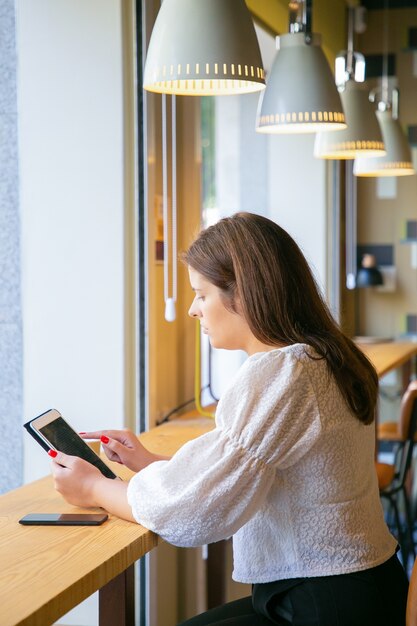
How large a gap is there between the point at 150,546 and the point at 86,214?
117 cm

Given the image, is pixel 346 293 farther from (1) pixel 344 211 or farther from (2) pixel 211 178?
(2) pixel 211 178

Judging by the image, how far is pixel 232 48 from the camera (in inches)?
73.8

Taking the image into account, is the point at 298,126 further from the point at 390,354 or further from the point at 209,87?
the point at 390,354

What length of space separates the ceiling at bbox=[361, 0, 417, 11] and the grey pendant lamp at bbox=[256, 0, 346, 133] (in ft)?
10.6

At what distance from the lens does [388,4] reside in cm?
562

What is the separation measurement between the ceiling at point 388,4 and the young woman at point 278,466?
4212 mm

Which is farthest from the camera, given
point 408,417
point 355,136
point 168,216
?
point 408,417

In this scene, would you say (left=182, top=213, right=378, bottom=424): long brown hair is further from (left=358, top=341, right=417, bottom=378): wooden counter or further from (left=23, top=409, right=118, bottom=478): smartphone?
(left=358, top=341, right=417, bottom=378): wooden counter

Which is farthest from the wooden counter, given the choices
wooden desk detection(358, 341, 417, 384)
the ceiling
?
the ceiling

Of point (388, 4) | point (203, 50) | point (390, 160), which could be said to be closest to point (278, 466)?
point (203, 50)

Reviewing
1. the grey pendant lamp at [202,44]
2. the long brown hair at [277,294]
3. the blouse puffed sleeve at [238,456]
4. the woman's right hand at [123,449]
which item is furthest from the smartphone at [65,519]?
the grey pendant lamp at [202,44]

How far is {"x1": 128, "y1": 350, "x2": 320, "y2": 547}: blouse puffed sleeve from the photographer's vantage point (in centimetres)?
153

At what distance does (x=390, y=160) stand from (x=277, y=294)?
2.60 meters

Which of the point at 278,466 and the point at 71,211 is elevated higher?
the point at 71,211
